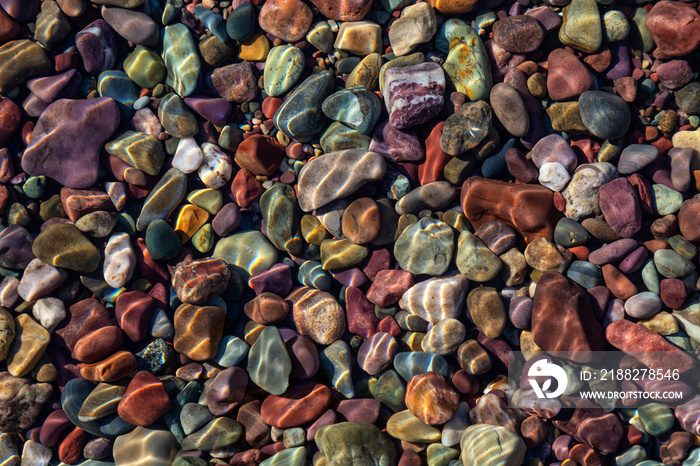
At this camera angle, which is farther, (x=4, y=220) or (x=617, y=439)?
(x=4, y=220)

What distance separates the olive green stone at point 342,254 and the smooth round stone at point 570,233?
144 cm

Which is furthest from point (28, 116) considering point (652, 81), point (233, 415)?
point (652, 81)

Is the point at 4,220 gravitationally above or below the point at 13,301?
above

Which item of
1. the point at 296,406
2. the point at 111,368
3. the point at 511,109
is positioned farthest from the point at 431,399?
the point at 111,368

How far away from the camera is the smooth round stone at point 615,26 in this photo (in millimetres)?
3139

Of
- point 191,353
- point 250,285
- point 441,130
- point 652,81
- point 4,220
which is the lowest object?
point 191,353

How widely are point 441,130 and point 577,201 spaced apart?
1139mm

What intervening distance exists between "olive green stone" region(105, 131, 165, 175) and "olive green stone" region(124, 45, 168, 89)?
1.52ft

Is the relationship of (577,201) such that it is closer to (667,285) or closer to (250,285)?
(667,285)

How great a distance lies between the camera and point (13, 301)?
3223 mm

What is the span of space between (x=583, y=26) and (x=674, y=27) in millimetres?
628

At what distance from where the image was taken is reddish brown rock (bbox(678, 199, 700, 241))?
293 cm

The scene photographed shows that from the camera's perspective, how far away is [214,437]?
9.71 feet

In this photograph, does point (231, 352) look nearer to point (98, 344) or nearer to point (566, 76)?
point (98, 344)
